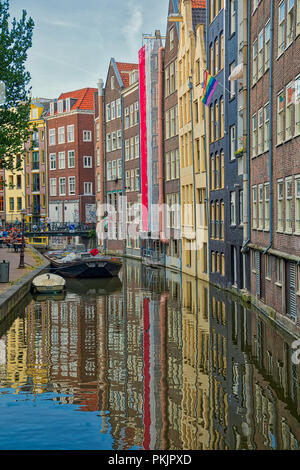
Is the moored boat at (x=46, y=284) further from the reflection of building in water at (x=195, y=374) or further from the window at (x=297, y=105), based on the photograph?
the window at (x=297, y=105)

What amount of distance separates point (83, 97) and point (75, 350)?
74.2 m

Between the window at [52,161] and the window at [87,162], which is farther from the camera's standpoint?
the window at [52,161]

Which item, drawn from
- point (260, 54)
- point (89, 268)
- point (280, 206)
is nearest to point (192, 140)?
point (89, 268)

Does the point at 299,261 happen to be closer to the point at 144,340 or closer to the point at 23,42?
the point at 144,340

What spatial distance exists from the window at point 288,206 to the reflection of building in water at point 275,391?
332 cm

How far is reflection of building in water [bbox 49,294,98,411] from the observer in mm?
15145

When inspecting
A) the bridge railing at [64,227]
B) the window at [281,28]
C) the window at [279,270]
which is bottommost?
the window at [279,270]

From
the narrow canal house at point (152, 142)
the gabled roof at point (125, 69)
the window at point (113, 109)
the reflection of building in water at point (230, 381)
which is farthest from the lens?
the window at point (113, 109)

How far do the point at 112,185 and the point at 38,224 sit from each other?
55.6ft

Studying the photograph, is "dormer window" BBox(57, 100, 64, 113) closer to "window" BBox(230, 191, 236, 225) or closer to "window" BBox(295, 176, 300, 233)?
"window" BBox(230, 191, 236, 225)

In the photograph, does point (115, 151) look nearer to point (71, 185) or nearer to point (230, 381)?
point (71, 185)

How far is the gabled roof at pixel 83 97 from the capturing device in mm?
89250

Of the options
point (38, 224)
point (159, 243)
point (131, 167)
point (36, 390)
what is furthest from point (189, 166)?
point (38, 224)

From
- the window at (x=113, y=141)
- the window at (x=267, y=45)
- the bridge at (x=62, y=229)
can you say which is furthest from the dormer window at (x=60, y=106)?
the window at (x=267, y=45)
